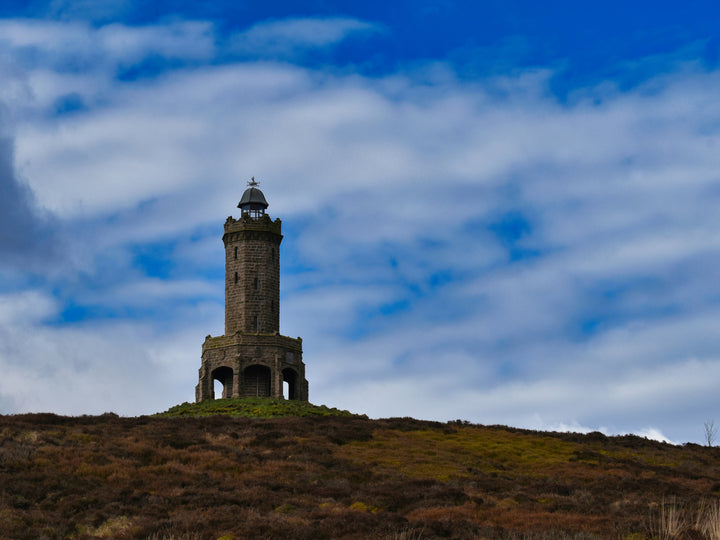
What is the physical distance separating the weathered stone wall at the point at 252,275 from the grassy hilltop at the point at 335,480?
1480 cm

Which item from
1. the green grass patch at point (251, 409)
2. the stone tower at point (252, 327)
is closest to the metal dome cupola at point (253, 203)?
the stone tower at point (252, 327)

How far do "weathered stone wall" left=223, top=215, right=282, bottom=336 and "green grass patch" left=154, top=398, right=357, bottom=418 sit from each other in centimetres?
865

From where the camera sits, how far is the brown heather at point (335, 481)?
28.3 m

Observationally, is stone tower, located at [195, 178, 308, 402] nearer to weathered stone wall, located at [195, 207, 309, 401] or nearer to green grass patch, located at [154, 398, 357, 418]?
weathered stone wall, located at [195, 207, 309, 401]

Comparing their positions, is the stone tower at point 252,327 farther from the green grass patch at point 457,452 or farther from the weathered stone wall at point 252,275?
the green grass patch at point 457,452

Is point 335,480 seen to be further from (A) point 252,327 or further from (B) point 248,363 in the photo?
(A) point 252,327

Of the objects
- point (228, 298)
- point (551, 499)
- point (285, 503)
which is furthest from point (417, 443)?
point (228, 298)

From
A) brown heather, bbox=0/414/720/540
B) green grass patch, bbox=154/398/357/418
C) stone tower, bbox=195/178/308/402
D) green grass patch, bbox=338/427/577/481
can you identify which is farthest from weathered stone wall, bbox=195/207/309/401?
green grass patch, bbox=338/427/577/481

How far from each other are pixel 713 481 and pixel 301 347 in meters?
37.8

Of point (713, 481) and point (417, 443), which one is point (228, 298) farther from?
point (713, 481)

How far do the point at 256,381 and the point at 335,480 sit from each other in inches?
1385

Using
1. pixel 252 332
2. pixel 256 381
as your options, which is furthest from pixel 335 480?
pixel 252 332

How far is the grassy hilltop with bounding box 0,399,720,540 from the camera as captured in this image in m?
28.3

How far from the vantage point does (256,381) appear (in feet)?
240
